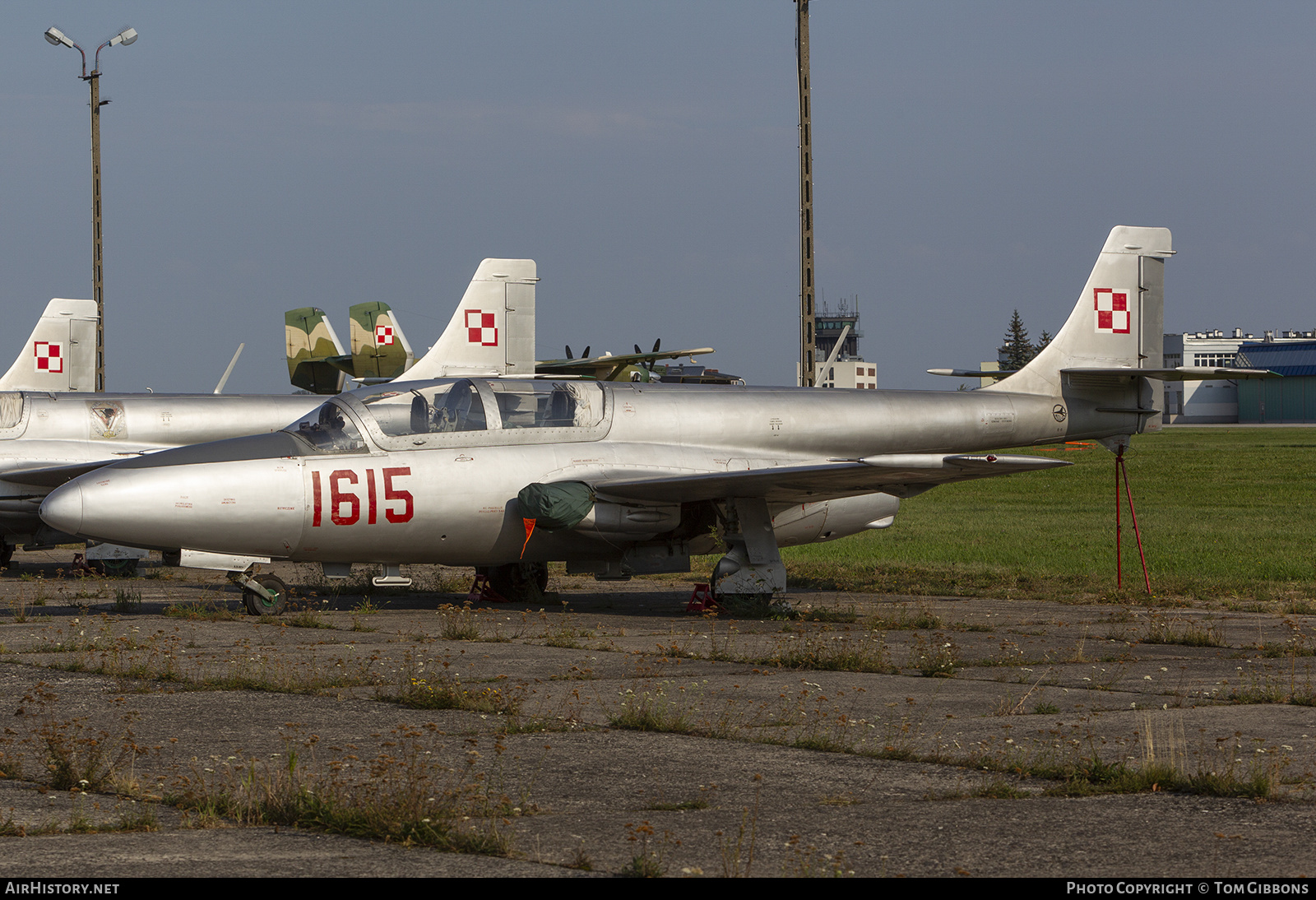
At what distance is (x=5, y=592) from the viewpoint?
52.2 ft

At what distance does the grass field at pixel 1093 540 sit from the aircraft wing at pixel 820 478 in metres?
3.18

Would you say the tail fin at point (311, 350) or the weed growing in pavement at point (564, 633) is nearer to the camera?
the weed growing in pavement at point (564, 633)

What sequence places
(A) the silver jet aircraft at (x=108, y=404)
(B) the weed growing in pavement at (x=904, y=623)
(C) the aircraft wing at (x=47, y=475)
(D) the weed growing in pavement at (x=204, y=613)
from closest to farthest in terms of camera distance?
(B) the weed growing in pavement at (x=904, y=623)
(D) the weed growing in pavement at (x=204, y=613)
(C) the aircraft wing at (x=47, y=475)
(A) the silver jet aircraft at (x=108, y=404)

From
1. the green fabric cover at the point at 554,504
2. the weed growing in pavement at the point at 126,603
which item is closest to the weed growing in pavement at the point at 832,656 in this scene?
the green fabric cover at the point at 554,504

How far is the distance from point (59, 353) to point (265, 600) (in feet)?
53.9

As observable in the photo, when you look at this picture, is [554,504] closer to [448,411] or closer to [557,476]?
[557,476]

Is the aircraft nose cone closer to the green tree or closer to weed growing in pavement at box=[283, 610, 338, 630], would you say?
weed growing in pavement at box=[283, 610, 338, 630]

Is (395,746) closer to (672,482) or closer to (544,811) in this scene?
(544,811)

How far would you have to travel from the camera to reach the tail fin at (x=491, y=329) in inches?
920

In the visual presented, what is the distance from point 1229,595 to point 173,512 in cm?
1136

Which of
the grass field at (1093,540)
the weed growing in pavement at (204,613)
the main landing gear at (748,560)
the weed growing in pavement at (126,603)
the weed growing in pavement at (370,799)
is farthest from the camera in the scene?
the grass field at (1093,540)

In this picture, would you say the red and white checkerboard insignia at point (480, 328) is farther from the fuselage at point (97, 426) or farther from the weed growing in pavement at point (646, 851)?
the weed growing in pavement at point (646, 851)

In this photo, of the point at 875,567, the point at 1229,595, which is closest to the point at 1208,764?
the point at 1229,595

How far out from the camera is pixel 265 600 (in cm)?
1283
